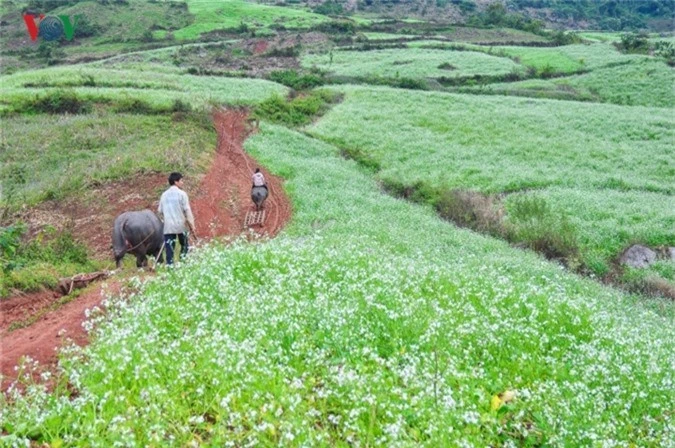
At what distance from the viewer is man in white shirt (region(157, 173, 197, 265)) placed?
49.0 feet

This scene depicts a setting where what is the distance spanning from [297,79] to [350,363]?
172ft

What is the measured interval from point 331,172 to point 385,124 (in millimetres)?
14091

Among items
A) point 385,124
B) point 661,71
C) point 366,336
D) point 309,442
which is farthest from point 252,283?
point 661,71

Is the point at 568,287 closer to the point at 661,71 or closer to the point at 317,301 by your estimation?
the point at 317,301

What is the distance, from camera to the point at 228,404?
7.69 meters

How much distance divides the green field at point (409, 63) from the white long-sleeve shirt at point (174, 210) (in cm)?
5154

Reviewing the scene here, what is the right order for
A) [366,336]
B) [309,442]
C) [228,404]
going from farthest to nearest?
[366,336], [228,404], [309,442]

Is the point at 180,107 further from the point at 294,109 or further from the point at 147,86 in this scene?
the point at 147,86

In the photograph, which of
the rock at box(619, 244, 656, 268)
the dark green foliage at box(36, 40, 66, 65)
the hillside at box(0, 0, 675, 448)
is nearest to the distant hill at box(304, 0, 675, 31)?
the dark green foliage at box(36, 40, 66, 65)

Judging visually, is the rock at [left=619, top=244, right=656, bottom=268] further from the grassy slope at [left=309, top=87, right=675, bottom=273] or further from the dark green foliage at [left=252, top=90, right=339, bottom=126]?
the dark green foliage at [left=252, top=90, right=339, bottom=126]

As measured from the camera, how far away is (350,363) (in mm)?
8789

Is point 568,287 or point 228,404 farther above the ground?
point 228,404

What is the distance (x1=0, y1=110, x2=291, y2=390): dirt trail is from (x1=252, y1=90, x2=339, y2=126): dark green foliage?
2110 mm

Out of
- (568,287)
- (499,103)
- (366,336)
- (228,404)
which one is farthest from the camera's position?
(499,103)
